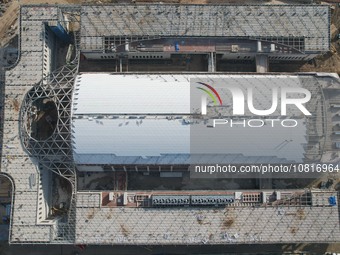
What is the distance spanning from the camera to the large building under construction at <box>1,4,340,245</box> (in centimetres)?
9644

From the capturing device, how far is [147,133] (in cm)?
9700

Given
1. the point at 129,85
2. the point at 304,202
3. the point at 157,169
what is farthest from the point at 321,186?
the point at 129,85

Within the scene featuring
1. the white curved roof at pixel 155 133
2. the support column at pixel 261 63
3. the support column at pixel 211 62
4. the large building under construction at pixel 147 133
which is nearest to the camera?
the large building under construction at pixel 147 133

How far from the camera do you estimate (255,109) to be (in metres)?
97.9

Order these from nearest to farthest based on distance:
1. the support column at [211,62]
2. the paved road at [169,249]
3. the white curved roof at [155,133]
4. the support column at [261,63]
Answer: the white curved roof at [155,133] → the paved road at [169,249] → the support column at [211,62] → the support column at [261,63]

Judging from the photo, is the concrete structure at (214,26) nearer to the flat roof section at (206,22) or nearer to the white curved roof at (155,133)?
the flat roof section at (206,22)

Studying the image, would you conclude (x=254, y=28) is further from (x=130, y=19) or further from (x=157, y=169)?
(x=157, y=169)

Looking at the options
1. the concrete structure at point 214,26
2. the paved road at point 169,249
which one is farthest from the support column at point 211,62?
the paved road at point 169,249

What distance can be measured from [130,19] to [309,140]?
59903 millimetres

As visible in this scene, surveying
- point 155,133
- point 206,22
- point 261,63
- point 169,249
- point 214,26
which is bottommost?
point 169,249

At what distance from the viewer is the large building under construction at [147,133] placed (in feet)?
Answer: 316

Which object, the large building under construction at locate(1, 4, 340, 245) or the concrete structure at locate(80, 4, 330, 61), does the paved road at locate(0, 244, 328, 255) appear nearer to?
the large building under construction at locate(1, 4, 340, 245)

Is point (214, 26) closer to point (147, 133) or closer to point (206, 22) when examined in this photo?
point (206, 22)

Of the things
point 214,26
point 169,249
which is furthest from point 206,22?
point 169,249
